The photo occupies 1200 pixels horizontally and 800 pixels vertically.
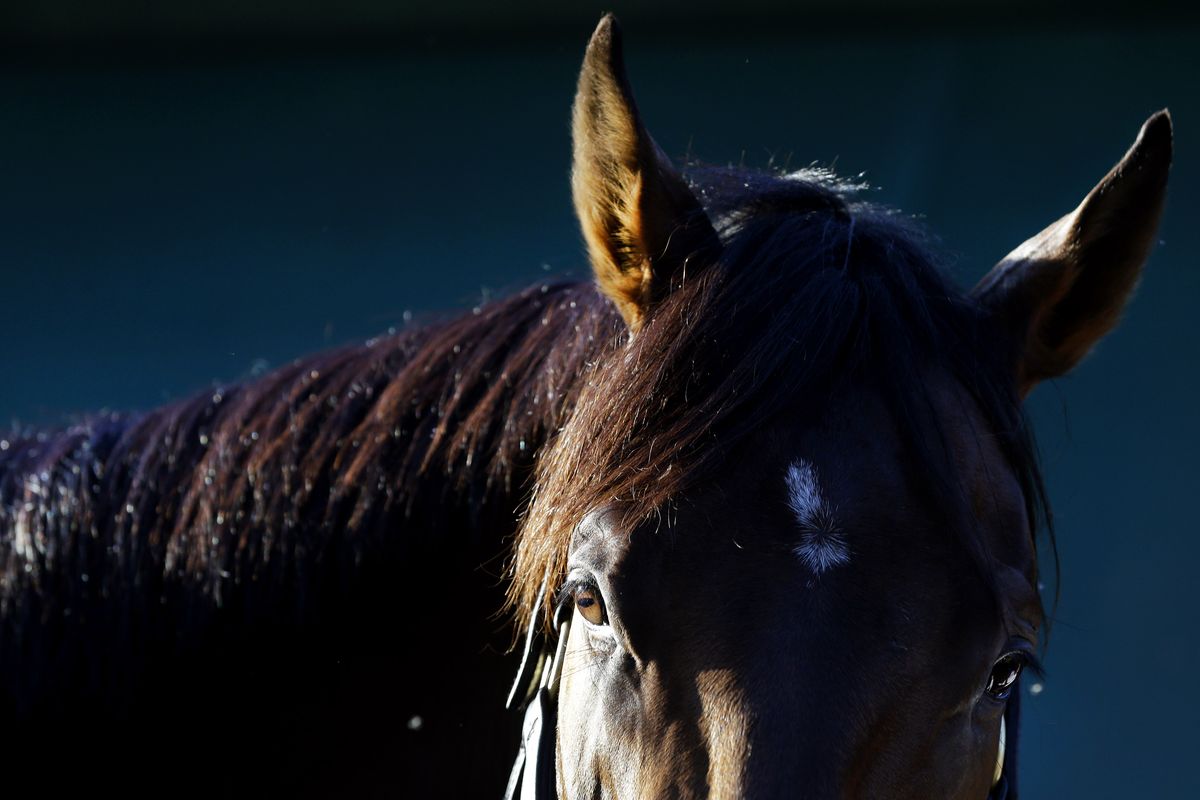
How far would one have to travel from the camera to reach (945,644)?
108 centimetres

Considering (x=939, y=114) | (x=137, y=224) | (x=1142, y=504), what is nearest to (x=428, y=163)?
(x=137, y=224)

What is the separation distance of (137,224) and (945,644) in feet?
13.5

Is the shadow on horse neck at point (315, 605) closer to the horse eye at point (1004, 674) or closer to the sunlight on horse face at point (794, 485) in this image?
the sunlight on horse face at point (794, 485)

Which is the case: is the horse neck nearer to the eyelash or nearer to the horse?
the horse

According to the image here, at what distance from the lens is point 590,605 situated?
118cm

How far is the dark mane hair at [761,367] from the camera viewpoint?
118cm

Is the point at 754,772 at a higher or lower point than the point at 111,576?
lower

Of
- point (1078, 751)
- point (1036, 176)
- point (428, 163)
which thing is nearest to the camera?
point (1078, 751)

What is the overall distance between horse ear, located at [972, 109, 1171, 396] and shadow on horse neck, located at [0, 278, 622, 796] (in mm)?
539

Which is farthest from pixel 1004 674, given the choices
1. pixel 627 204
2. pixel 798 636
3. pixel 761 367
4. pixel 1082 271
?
pixel 627 204

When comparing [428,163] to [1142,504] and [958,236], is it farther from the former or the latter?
[1142,504]

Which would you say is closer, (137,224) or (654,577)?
(654,577)

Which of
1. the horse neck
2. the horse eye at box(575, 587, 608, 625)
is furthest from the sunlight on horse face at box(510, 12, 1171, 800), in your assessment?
the horse neck

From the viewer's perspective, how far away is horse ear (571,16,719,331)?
4.26ft
